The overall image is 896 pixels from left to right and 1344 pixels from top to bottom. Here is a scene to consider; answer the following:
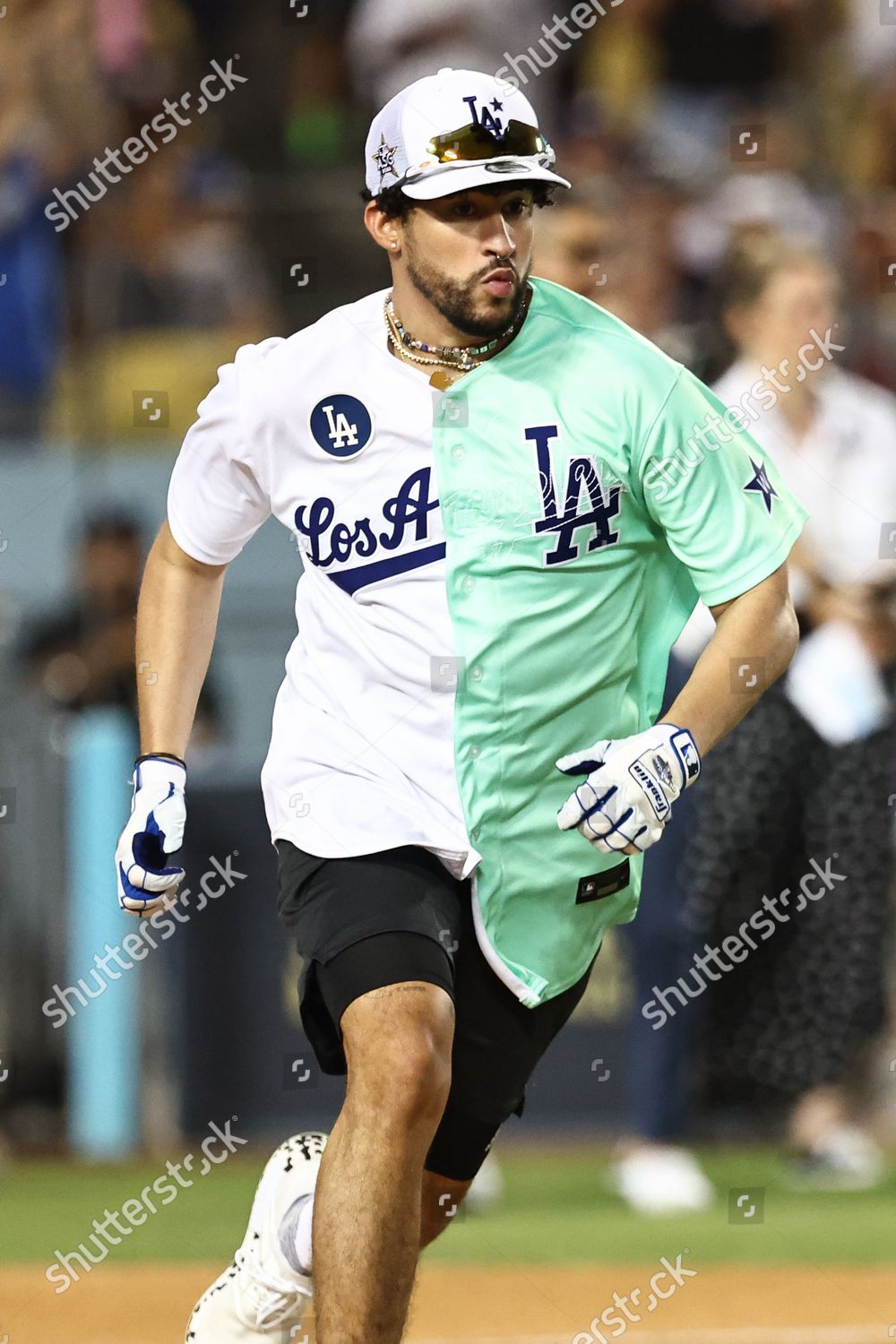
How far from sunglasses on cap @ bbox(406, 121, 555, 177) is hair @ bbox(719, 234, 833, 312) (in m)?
3.06

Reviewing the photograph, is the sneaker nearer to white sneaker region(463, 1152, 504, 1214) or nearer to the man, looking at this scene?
white sneaker region(463, 1152, 504, 1214)

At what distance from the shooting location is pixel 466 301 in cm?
411

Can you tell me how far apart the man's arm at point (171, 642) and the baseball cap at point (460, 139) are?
0.92m

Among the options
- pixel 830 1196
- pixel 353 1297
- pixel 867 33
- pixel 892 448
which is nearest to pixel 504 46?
pixel 867 33

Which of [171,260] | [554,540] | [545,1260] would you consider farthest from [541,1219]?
[171,260]

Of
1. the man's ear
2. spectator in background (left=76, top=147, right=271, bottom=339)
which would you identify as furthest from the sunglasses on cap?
spectator in background (left=76, top=147, right=271, bottom=339)

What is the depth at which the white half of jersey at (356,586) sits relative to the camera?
4090 mm

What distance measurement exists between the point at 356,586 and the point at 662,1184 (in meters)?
3.37

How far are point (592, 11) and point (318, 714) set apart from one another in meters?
7.22

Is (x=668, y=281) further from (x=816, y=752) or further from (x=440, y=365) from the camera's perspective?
(x=440, y=365)

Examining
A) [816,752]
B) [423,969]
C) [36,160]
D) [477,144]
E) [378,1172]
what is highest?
[36,160]

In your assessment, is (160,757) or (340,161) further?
(340,161)

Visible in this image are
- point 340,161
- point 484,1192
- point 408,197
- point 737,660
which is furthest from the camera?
point 340,161

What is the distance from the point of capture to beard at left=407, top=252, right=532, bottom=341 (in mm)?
4098
